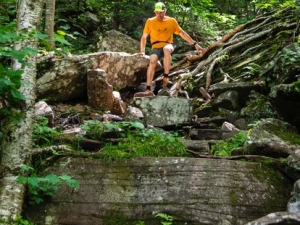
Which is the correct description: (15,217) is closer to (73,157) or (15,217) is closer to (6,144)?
(6,144)

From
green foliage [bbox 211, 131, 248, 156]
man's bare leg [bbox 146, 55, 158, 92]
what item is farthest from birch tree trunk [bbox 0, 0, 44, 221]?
man's bare leg [bbox 146, 55, 158, 92]

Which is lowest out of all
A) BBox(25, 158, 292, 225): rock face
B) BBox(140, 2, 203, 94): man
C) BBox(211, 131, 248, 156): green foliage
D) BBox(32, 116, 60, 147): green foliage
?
BBox(25, 158, 292, 225): rock face

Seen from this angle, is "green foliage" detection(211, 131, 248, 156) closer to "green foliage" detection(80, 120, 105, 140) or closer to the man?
"green foliage" detection(80, 120, 105, 140)

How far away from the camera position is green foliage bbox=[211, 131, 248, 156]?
458 cm

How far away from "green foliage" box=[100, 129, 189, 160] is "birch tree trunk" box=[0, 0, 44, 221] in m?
0.91

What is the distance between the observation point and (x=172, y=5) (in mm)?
13102

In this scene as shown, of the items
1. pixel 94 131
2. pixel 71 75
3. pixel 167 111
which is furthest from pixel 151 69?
pixel 94 131

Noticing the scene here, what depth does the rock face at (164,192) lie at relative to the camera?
366cm

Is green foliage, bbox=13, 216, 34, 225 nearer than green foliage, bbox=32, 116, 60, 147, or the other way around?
green foliage, bbox=13, 216, 34, 225

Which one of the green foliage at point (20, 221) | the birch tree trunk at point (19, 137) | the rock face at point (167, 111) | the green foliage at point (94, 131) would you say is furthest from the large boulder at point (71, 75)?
the green foliage at point (20, 221)

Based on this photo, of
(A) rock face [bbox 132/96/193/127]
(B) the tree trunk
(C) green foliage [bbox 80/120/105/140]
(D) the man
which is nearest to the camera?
(C) green foliage [bbox 80/120/105/140]

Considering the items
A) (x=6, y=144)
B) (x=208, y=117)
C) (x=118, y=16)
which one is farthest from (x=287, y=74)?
(x=118, y=16)

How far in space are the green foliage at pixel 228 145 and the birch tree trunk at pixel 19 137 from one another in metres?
2.18

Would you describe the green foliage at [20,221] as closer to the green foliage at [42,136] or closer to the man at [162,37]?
the green foliage at [42,136]
